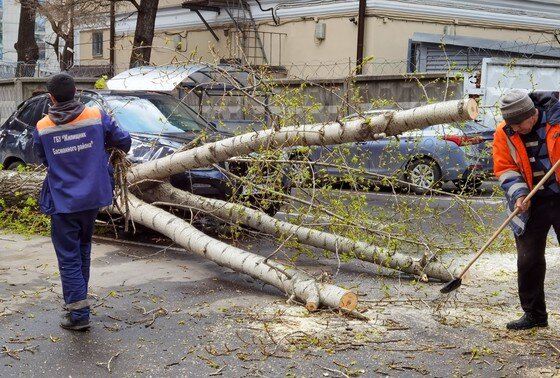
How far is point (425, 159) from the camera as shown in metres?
11.5

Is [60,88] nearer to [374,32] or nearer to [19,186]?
[19,186]

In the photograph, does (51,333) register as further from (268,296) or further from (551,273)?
(551,273)

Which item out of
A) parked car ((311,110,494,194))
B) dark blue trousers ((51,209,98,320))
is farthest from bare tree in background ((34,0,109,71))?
dark blue trousers ((51,209,98,320))

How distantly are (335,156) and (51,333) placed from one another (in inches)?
143

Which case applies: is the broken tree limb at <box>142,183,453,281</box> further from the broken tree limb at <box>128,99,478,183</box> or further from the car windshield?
the car windshield

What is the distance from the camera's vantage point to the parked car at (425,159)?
8.22 meters

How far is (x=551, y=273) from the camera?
7762 millimetres

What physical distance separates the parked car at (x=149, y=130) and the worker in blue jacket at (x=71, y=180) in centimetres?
263

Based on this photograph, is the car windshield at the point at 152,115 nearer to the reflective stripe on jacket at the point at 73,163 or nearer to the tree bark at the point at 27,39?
the reflective stripe on jacket at the point at 73,163

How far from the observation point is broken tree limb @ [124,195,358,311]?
616 centimetres

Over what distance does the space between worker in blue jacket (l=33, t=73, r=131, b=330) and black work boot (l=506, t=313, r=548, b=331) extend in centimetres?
313

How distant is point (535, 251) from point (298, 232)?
273 centimetres

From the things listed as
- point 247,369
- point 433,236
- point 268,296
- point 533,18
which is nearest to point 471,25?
point 533,18

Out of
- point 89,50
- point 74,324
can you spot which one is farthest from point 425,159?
point 89,50
